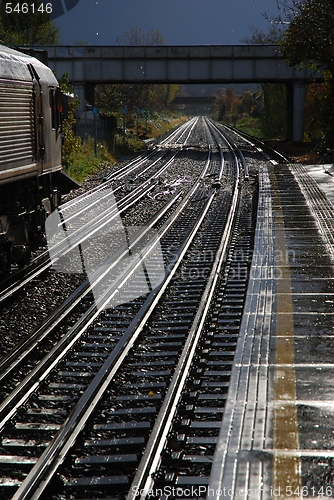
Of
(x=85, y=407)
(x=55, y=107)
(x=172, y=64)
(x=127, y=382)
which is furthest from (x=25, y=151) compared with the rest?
(x=172, y=64)

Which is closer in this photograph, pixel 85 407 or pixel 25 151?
pixel 85 407

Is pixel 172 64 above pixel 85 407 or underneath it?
above

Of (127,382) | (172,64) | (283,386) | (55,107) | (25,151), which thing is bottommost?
(127,382)

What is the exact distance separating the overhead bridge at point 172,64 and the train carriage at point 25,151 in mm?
30293

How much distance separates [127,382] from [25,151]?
5.43 meters

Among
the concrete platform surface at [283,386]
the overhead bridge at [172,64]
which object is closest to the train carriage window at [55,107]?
the concrete platform surface at [283,386]

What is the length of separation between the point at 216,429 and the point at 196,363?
61.8 inches

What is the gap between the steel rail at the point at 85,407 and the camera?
16.0ft

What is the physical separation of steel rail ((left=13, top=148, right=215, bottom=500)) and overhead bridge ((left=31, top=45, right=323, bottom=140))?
33959mm

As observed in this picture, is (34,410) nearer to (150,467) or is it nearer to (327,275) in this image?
(150,467)

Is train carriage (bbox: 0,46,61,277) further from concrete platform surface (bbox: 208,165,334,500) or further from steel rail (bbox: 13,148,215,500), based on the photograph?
concrete platform surface (bbox: 208,165,334,500)

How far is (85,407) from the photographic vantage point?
6.17 metres

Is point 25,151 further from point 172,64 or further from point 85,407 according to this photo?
point 172,64

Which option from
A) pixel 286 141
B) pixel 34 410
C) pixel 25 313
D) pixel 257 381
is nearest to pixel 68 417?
pixel 34 410
